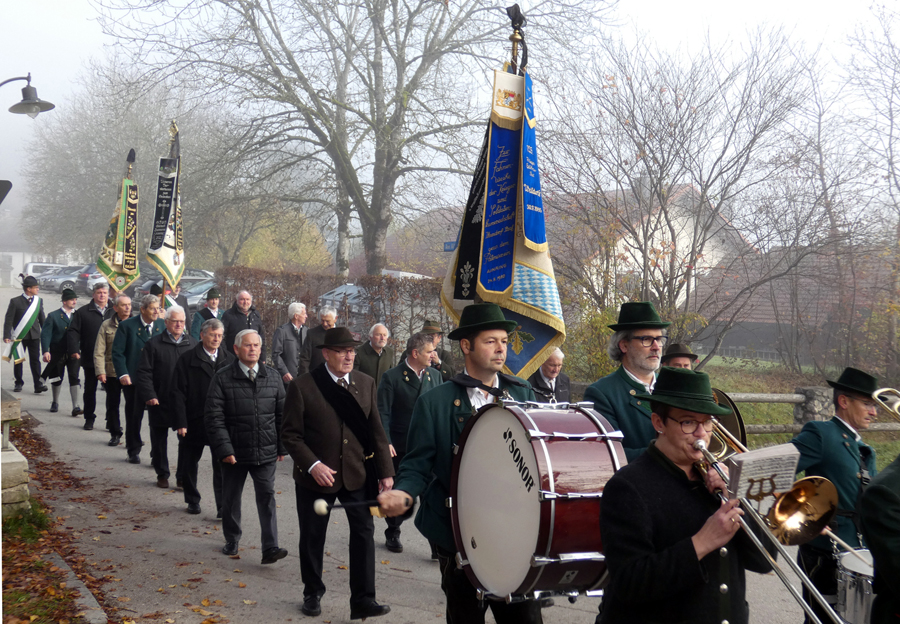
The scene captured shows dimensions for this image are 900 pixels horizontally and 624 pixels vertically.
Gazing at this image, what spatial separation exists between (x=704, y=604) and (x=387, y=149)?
19.2m

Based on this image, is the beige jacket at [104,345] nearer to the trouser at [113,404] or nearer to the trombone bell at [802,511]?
the trouser at [113,404]

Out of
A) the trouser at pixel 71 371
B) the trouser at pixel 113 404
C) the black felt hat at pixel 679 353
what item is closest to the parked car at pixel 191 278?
the trouser at pixel 71 371

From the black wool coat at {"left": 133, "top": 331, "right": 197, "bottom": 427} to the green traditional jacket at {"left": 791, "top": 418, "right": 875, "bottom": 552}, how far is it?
6661 millimetres

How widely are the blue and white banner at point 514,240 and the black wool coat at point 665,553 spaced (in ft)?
9.79

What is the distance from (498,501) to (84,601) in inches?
136

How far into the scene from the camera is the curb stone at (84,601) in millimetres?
5117

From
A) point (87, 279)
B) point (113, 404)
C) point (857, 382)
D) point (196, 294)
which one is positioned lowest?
point (113, 404)

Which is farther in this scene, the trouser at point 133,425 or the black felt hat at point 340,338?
the trouser at point 133,425

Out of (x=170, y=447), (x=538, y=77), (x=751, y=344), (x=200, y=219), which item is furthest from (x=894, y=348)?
(x=200, y=219)

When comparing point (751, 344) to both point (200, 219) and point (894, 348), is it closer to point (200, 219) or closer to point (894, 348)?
point (894, 348)

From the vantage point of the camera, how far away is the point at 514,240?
562 cm

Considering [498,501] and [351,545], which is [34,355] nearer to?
[351,545]

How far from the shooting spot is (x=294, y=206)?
79.5 ft

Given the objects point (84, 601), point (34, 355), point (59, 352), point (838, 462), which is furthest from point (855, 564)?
point (34, 355)
